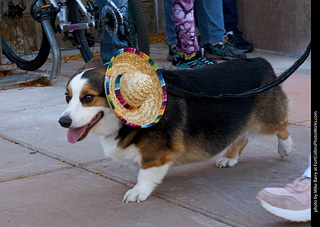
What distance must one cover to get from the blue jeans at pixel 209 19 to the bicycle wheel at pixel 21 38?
1.66 meters

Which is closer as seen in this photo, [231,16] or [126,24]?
[126,24]

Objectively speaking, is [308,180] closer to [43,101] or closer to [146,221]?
[146,221]

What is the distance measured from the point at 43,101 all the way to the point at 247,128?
9.07 feet

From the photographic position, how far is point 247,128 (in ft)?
12.3

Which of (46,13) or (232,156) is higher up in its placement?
(46,13)

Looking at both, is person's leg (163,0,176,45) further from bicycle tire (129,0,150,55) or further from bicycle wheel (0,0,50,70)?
Answer: bicycle tire (129,0,150,55)

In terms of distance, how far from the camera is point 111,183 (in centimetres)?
365

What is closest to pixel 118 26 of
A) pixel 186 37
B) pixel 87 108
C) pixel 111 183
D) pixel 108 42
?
pixel 108 42

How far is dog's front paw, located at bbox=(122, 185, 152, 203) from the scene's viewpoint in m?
3.28

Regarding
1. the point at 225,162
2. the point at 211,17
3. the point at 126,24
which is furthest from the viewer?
the point at 211,17

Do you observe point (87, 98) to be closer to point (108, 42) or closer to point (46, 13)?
point (108, 42)

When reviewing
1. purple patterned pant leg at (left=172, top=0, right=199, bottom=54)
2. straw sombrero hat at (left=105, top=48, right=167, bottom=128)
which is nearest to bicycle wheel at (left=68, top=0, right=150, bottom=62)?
purple patterned pant leg at (left=172, top=0, right=199, bottom=54)

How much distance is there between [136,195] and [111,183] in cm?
40
